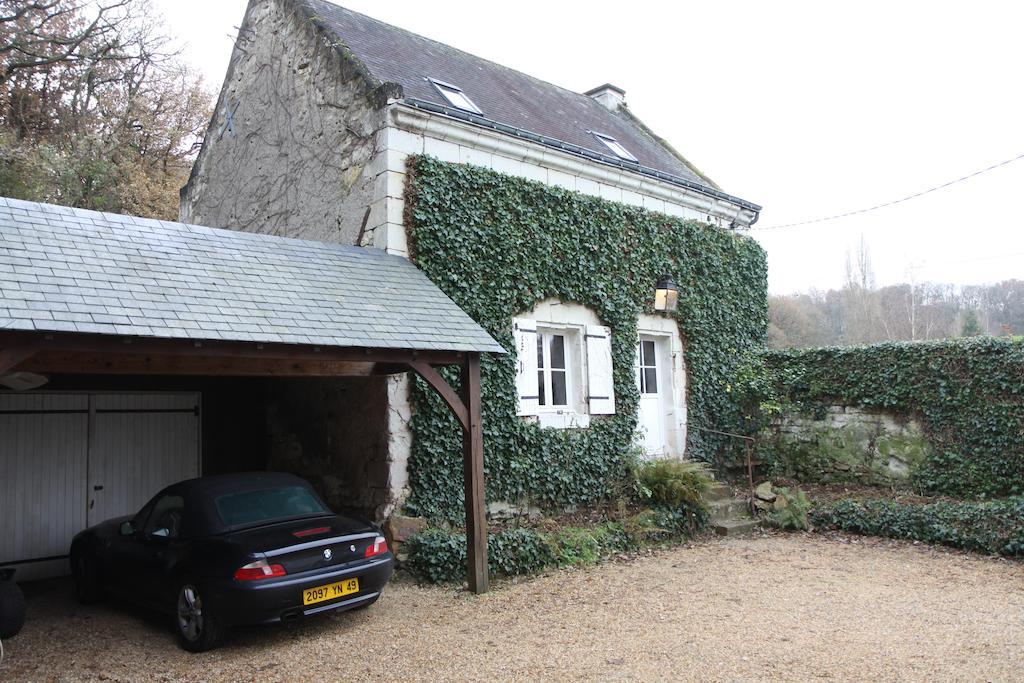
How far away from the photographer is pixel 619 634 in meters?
5.64

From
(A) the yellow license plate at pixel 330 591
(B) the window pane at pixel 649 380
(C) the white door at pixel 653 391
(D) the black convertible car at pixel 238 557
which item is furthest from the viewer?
(B) the window pane at pixel 649 380

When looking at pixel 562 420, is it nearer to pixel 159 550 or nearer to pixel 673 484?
pixel 673 484

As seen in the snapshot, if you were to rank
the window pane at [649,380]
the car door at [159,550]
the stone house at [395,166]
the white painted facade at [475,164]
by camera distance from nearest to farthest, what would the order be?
1. the car door at [159,550]
2. the white painted facade at [475,164]
3. the stone house at [395,166]
4. the window pane at [649,380]

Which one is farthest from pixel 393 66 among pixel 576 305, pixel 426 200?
pixel 576 305

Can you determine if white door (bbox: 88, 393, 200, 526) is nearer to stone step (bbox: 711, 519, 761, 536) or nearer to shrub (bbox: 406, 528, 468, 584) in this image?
shrub (bbox: 406, 528, 468, 584)

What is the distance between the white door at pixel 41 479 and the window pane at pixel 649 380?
24.5 feet

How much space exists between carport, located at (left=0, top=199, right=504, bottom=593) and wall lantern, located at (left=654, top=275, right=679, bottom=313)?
417 cm

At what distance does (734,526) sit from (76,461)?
8.22 metres

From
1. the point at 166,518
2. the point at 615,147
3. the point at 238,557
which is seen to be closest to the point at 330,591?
the point at 238,557

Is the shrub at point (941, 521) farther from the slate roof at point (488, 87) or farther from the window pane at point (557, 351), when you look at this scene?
the slate roof at point (488, 87)

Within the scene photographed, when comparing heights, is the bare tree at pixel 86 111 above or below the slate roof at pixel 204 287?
above

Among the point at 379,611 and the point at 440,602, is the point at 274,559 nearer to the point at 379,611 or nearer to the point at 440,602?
the point at 379,611

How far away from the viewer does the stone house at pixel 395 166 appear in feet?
27.3

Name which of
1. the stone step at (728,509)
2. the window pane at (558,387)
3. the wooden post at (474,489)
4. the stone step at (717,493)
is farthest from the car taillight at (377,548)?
the stone step at (717,493)
